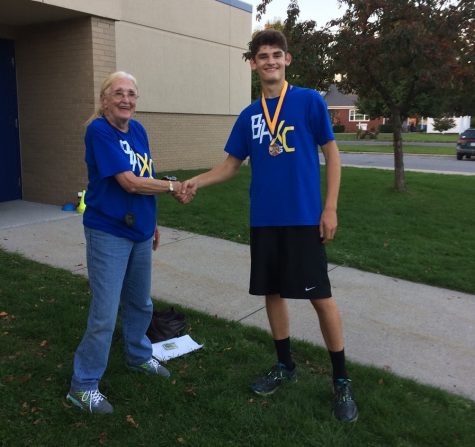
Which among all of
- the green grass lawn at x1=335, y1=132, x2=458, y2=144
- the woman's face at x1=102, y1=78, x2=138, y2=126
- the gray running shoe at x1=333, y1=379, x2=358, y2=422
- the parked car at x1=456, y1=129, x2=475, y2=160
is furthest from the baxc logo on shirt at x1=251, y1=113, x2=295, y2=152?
the green grass lawn at x1=335, y1=132, x2=458, y2=144

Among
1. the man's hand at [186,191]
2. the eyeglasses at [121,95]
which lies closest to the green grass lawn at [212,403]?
the man's hand at [186,191]

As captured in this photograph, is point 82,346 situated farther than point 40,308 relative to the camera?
No

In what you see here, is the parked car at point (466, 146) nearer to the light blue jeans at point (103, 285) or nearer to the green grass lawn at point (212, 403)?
the green grass lawn at point (212, 403)

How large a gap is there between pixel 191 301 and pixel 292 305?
91 cm

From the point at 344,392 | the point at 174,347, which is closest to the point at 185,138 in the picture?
the point at 174,347

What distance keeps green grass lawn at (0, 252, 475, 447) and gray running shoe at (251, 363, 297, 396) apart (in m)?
0.05

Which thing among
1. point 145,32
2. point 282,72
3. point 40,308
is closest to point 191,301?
point 40,308

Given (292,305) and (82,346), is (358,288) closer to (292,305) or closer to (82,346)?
(292,305)

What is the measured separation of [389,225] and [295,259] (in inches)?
211

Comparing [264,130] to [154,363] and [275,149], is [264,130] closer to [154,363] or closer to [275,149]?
[275,149]

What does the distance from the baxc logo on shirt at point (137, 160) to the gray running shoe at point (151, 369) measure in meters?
Result: 1.27

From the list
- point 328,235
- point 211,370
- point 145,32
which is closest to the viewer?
point 328,235

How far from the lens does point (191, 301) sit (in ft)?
15.5

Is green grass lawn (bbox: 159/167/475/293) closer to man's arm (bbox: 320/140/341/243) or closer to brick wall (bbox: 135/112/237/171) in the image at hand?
brick wall (bbox: 135/112/237/171)
